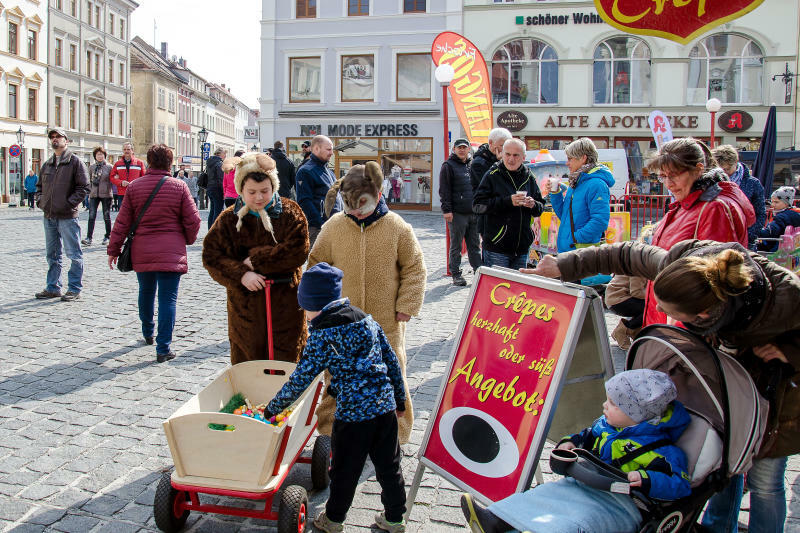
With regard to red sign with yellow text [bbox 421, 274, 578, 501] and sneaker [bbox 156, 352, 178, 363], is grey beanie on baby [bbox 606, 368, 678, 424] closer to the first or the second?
red sign with yellow text [bbox 421, 274, 578, 501]

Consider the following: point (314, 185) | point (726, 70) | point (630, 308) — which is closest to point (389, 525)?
point (630, 308)

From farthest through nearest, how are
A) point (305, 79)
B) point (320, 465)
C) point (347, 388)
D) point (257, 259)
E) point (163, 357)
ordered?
1. point (305, 79)
2. point (163, 357)
3. point (257, 259)
4. point (320, 465)
5. point (347, 388)

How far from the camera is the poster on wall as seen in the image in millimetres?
2842

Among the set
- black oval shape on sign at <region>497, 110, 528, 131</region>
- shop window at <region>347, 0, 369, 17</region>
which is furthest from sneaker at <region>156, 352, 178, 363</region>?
shop window at <region>347, 0, 369, 17</region>

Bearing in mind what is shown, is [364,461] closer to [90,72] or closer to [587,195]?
[587,195]

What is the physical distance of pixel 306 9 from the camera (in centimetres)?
2981

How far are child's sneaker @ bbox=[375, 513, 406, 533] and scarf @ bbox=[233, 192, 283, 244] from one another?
1789 millimetres

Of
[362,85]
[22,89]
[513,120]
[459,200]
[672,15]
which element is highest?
[22,89]

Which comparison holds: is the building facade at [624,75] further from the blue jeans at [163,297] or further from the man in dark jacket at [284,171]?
the blue jeans at [163,297]

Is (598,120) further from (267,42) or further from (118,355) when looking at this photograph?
A: (118,355)

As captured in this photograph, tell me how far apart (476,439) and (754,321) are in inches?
51.4

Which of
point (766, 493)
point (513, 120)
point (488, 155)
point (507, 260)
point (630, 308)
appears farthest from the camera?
point (513, 120)

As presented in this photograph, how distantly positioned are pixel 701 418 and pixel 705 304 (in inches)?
15.6

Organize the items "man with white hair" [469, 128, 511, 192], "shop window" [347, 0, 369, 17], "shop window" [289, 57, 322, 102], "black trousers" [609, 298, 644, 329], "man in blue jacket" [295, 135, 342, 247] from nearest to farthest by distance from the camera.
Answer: "black trousers" [609, 298, 644, 329], "man in blue jacket" [295, 135, 342, 247], "man with white hair" [469, 128, 511, 192], "shop window" [347, 0, 369, 17], "shop window" [289, 57, 322, 102]
